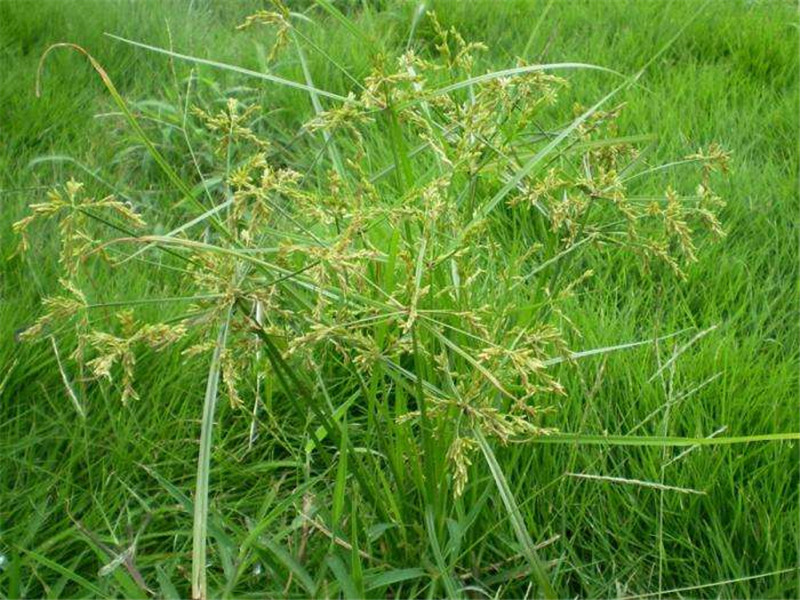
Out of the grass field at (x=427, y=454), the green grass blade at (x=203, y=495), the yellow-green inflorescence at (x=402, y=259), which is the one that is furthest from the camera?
the grass field at (x=427, y=454)

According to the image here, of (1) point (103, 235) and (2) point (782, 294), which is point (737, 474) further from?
(1) point (103, 235)

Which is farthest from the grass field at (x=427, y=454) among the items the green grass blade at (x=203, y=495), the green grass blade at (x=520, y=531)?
the green grass blade at (x=203, y=495)

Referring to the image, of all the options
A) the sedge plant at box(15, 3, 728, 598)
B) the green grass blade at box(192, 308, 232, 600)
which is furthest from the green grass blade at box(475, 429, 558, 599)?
the green grass blade at box(192, 308, 232, 600)

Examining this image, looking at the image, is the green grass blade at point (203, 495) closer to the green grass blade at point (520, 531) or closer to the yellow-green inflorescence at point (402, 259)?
the yellow-green inflorescence at point (402, 259)

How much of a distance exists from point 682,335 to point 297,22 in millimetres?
2164

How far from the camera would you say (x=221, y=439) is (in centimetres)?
201

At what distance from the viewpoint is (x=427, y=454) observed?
62.1 inches

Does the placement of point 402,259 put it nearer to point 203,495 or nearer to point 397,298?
point 397,298

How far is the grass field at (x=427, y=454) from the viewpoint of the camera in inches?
64.6

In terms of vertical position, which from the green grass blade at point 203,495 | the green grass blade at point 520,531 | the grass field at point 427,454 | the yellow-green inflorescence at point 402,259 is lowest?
the grass field at point 427,454

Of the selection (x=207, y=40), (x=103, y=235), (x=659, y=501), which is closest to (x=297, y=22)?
(x=207, y=40)

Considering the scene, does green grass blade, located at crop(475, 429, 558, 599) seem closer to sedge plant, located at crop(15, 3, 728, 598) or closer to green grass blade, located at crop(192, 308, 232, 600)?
sedge plant, located at crop(15, 3, 728, 598)

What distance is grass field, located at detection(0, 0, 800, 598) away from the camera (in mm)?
1642

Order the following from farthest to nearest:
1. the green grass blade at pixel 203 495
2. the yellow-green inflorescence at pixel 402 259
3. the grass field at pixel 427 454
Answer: the grass field at pixel 427 454, the yellow-green inflorescence at pixel 402 259, the green grass blade at pixel 203 495
